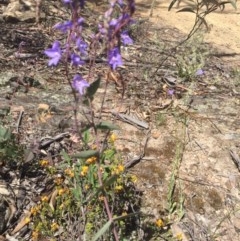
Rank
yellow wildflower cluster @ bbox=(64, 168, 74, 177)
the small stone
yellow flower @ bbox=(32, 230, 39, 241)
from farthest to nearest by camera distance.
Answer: the small stone → yellow wildflower cluster @ bbox=(64, 168, 74, 177) → yellow flower @ bbox=(32, 230, 39, 241)

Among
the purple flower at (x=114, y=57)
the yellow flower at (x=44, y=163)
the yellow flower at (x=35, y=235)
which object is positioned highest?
the purple flower at (x=114, y=57)

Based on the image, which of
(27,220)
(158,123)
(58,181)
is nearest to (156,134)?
(158,123)

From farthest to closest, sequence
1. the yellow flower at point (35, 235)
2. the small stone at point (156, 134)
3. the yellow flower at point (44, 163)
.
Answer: the small stone at point (156, 134) < the yellow flower at point (44, 163) < the yellow flower at point (35, 235)

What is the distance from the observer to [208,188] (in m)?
3.10

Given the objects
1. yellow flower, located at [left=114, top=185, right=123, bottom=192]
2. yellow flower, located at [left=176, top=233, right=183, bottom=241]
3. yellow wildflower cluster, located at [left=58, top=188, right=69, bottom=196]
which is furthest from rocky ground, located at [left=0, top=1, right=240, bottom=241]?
yellow flower, located at [left=114, top=185, right=123, bottom=192]

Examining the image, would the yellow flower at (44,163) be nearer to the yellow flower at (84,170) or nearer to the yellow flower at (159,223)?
the yellow flower at (84,170)

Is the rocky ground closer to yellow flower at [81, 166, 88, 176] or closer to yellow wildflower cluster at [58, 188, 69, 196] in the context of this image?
yellow wildflower cluster at [58, 188, 69, 196]

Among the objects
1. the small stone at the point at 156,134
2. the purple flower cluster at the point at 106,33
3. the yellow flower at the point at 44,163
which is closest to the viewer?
the purple flower cluster at the point at 106,33

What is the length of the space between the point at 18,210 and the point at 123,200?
0.59 meters

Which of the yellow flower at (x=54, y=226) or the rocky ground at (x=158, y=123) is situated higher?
the yellow flower at (x=54, y=226)

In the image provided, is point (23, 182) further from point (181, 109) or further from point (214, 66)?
point (214, 66)

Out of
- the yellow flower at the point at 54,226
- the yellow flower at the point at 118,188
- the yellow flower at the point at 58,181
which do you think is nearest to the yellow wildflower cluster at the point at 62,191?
the yellow flower at the point at 58,181

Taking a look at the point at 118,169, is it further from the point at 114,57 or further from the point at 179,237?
the point at 114,57

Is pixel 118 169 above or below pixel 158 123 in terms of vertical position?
above
